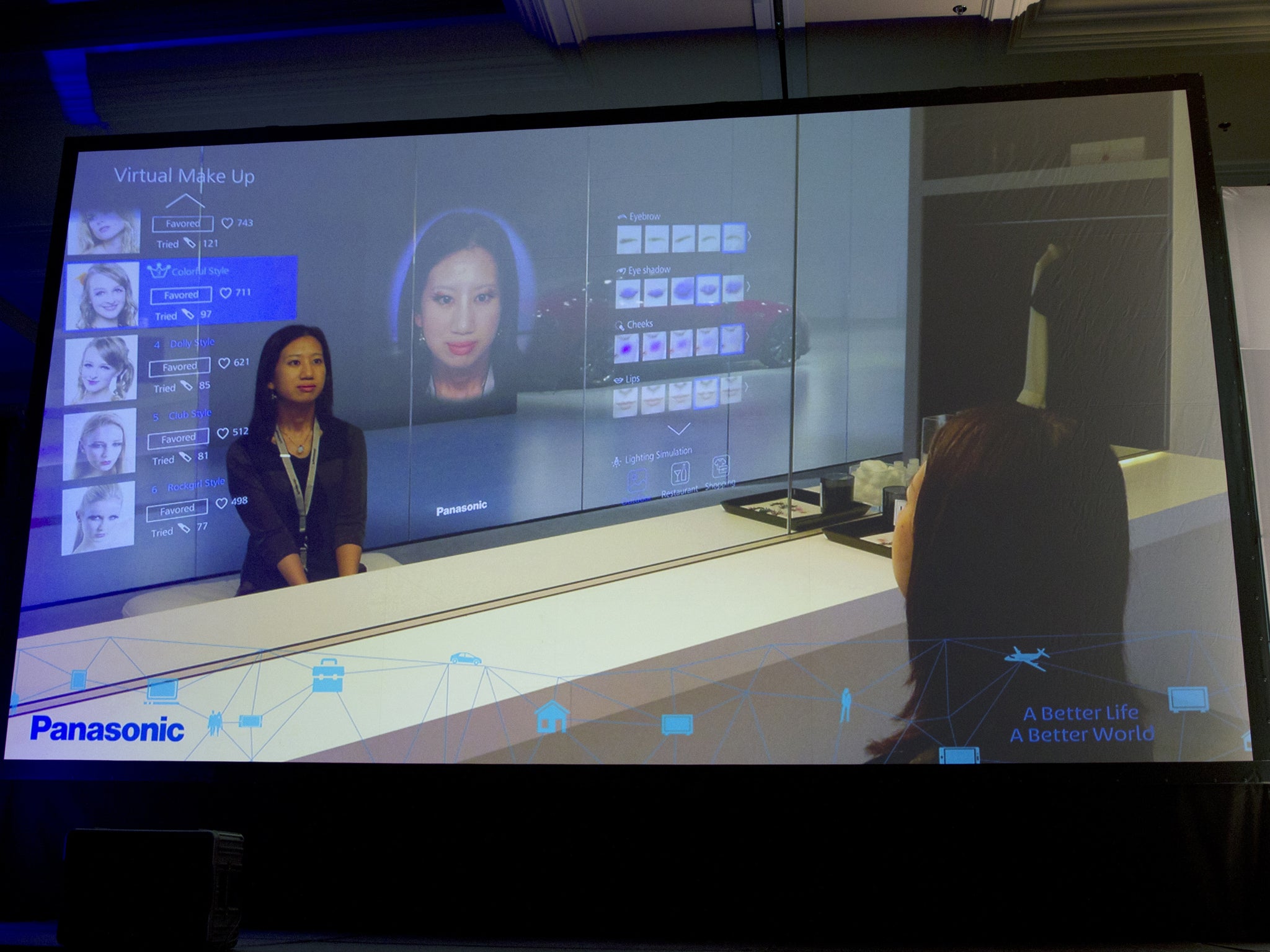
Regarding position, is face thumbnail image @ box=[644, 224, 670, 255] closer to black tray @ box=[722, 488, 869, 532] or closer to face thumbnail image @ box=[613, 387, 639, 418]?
face thumbnail image @ box=[613, 387, 639, 418]

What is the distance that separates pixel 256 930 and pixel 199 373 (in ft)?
4.48

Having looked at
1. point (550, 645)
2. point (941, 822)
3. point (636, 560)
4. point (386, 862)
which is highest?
point (636, 560)

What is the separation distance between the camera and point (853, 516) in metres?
2.15

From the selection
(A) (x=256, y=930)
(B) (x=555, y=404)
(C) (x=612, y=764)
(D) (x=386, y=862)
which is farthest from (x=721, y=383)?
(A) (x=256, y=930)

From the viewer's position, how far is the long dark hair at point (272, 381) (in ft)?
7.23

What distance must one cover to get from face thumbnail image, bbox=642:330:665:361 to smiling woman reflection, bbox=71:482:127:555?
52.5 inches

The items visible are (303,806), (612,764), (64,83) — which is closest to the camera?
(612,764)

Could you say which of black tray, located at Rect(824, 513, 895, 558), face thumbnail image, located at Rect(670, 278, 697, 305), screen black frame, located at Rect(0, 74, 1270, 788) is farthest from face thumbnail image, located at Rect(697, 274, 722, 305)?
black tray, located at Rect(824, 513, 895, 558)

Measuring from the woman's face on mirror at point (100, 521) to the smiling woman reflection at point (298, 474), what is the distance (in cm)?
29

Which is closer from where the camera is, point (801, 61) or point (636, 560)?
point (636, 560)

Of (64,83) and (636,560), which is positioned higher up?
(64,83)

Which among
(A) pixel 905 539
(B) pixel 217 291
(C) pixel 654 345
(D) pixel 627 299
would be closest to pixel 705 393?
(C) pixel 654 345

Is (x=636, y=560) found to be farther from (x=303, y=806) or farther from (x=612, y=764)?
(x=303, y=806)

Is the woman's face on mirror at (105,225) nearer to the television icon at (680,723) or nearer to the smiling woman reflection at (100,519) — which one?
the smiling woman reflection at (100,519)
